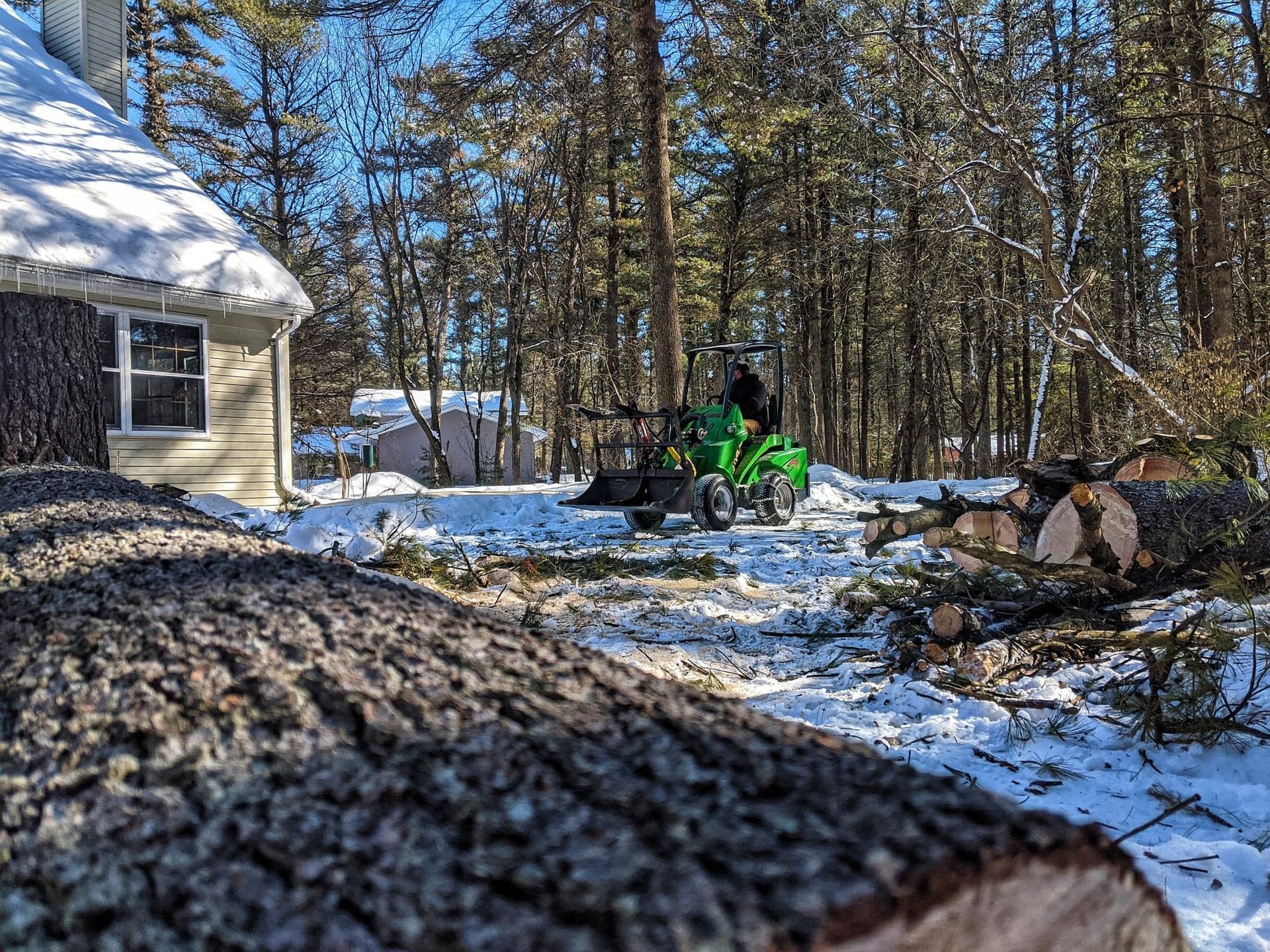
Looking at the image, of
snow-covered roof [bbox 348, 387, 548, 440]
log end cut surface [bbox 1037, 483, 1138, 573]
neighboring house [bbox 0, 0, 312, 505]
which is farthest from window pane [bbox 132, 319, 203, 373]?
snow-covered roof [bbox 348, 387, 548, 440]

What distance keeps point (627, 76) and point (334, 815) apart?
1296 centimetres

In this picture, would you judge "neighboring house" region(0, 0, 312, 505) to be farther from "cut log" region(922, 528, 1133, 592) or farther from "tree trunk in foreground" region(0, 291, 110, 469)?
"cut log" region(922, 528, 1133, 592)

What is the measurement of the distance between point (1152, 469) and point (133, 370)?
34.9 ft

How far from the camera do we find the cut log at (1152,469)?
468cm

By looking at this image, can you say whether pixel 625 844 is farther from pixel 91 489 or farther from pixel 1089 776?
pixel 91 489

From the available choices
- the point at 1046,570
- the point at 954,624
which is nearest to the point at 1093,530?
the point at 1046,570

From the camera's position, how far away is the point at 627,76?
11938 mm

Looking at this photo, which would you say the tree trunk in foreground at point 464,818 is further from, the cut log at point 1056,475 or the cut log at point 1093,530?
the cut log at point 1056,475

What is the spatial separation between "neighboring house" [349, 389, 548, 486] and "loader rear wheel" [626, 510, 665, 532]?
832 inches

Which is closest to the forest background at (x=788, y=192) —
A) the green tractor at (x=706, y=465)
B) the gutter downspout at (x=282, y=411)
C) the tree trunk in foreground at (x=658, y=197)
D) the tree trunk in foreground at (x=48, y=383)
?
the tree trunk in foreground at (x=658, y=197)

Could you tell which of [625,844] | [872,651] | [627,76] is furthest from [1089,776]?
[627,76]

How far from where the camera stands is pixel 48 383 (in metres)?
4.24

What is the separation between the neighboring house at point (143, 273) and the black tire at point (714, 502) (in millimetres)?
6377

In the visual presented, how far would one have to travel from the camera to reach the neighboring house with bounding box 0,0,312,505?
8.46 meters
